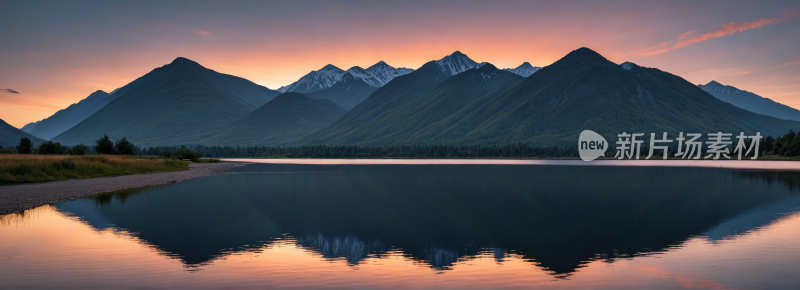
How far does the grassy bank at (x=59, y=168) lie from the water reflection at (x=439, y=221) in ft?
51.9

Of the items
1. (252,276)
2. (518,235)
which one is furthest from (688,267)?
(252,276)

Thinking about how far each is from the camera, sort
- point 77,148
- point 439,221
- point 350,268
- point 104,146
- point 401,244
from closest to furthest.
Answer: point 350,268, point 401,244, point 439,221, point 104,146, point 77,148

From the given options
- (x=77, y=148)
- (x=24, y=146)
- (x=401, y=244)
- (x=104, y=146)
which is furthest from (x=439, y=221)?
(x=77, y=148)

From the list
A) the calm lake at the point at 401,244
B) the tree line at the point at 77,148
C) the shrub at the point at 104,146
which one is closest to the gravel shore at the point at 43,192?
the calm lake at the point at 401,244

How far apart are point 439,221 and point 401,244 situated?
9663 millimetres

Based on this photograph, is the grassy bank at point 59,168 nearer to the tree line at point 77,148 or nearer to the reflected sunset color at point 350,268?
the tree line at point 77,148

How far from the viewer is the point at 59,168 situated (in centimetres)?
7662

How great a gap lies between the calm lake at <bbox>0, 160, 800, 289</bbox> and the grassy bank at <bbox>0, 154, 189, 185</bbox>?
21.9m

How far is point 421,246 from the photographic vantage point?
2942 centimetres

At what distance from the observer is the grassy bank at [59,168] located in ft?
215

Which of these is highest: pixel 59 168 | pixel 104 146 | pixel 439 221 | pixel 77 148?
pixel 104 146

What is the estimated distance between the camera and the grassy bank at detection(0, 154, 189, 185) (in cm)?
6544

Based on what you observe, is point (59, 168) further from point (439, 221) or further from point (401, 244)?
point (401, 244)

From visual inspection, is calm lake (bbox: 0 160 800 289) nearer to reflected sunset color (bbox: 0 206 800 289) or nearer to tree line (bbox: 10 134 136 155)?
reflected sunset color (bbox: 0 206 800 289)
